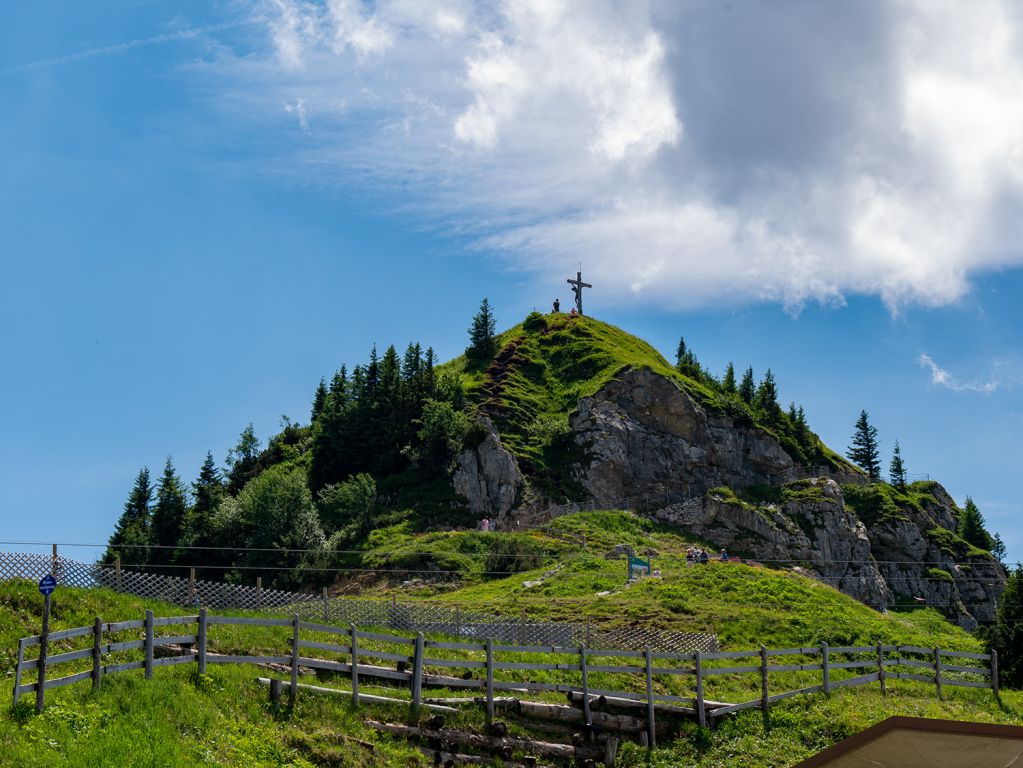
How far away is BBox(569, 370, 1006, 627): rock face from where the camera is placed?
83625mm

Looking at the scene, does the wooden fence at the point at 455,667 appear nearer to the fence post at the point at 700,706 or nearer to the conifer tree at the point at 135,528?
the fence post at the point at 700,706

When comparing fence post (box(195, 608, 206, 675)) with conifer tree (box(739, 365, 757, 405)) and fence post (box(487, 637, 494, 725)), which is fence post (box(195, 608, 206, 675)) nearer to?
fence post (box(487, 637, 494, 725))

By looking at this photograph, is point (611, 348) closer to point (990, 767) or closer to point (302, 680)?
point (302, 680)

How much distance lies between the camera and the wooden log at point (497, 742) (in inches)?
936

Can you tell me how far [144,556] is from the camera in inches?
3177

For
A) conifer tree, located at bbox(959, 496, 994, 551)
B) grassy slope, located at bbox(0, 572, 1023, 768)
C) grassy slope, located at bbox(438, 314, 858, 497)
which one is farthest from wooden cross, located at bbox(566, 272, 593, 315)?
grassy slope, located at bbox(0, 572, 1023, 768)

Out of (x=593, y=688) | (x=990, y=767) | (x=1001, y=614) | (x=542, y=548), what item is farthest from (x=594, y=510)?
(x=990, y=767)

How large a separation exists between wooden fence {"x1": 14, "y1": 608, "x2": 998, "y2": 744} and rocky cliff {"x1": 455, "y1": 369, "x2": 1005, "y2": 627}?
154 ft

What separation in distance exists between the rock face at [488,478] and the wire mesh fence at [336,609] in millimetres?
38283

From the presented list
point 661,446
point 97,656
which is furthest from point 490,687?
point 661,446

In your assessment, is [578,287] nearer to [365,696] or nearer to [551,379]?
[551,379]

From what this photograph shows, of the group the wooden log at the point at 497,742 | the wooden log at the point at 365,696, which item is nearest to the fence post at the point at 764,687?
the wooden log at the point at 497,742

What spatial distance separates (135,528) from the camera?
85938 mm

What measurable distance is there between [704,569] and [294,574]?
26.5 m
